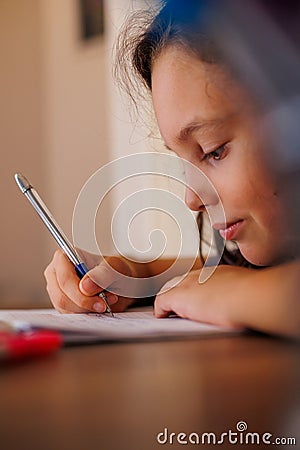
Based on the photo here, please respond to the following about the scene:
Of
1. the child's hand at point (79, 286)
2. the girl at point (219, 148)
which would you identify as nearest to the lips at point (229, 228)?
the girl at point (219, 148)

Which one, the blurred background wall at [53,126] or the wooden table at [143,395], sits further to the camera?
the blurred background wall at [53,126]

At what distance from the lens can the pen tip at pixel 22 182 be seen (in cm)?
60

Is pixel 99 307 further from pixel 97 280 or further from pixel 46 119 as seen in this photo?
pixel 46 119

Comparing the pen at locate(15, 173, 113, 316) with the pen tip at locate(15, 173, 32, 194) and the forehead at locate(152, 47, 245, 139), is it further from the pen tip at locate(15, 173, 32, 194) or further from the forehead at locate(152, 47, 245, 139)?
the forehead at locate(152, 47, 245, 139)

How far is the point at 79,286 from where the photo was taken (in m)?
0.60

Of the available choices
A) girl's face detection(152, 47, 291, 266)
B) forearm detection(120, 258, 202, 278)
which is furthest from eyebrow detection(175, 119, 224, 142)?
forearm detection(120, 258, 202, 278)

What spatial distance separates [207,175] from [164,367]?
0.67ft

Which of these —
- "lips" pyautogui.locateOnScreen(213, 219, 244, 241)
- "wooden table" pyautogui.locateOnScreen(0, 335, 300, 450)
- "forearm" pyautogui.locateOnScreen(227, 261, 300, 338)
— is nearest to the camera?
"wooden table" pyautogui.locateOnScreen(0, 335, 300, 450)

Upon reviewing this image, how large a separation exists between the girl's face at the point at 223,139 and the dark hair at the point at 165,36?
0.04 ft

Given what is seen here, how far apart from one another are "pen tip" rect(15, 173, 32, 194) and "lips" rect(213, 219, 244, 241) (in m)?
0.18

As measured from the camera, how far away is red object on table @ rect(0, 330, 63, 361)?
1.15 ft

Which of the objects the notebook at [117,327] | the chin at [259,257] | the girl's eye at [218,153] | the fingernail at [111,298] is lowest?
the notebook at [117,327]

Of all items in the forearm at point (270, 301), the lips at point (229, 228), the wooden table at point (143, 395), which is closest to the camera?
the wooden table at point (143, 395)

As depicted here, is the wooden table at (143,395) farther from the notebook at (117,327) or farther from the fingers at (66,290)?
the fingers at (66,290)
